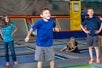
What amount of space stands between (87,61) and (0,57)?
3.20m

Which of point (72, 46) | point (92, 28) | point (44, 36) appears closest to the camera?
point (44, 36)

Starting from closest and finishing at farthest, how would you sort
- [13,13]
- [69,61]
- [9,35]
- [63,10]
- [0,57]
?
[9,35] < [69,61] < [0,57] < [13,13] < [63,10]

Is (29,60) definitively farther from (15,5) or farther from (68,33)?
(15,5)

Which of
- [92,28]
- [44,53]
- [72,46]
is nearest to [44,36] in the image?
[44,53]

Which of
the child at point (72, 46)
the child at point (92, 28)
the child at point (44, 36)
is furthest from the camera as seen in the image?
the child at point (72, 46)

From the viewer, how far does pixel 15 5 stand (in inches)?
704

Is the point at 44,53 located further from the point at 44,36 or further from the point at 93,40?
the point at 93,40

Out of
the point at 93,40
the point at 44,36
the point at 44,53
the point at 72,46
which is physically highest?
the point at 44,36

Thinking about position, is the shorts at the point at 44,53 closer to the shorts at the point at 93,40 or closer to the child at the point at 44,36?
the child at the point at 44,36

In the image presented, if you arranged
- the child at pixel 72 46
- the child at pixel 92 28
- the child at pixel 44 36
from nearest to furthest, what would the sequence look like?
the child at pixel 44 36
the child at pixel 92 28
the child at pixel 72 46

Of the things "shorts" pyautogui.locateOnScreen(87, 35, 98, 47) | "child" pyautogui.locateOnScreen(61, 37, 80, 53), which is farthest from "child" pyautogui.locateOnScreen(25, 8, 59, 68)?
"child" pyautogui.locateOnScreen(61, 37, 80, 53)

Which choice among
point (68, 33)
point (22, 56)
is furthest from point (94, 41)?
point (68, 33)

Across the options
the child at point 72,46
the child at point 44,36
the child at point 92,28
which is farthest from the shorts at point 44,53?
the child at point 72,46

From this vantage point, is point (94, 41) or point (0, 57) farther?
point (0, 57)
